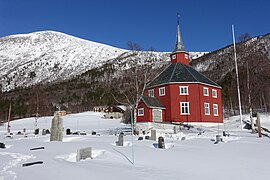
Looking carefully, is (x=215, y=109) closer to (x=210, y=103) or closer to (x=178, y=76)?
(x=210, y=103)

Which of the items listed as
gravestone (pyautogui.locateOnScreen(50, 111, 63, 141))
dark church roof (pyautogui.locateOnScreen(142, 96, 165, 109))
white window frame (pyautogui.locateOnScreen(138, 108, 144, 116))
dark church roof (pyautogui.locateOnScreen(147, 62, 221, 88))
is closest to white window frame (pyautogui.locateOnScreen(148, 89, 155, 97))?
dark church roof (pyautogui.locateOnScreen(147, 62, 221, 88))

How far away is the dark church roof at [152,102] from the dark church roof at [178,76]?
114 inches

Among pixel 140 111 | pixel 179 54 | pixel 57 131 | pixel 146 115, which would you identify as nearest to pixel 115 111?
pixel 179 54

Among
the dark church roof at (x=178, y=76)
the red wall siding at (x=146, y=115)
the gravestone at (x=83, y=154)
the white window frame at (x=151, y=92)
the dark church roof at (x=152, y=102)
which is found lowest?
the gravestone at (x=83, y=154)

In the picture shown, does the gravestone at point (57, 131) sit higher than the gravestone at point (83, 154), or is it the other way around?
the gravestone at point (57, 131)

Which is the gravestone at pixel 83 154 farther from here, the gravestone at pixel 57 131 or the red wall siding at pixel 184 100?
the red wall siding at pixel 184 100

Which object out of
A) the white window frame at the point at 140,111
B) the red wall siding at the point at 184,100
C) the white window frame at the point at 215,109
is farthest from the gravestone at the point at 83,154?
the white window frame at the point at 215,109

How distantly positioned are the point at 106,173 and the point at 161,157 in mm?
3826

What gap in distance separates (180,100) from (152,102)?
4.12 meters

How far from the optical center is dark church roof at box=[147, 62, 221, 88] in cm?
3900

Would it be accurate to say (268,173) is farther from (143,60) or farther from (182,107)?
(182,107)

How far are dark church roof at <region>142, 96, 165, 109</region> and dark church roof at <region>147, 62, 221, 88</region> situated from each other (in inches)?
114

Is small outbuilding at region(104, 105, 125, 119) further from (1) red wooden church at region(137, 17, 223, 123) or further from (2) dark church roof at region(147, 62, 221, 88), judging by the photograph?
(1) red wooden church at region(137, 17, 223, 123)

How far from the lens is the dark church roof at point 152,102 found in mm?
36250
